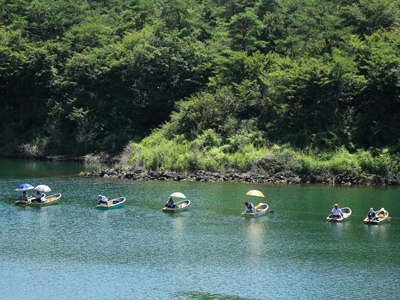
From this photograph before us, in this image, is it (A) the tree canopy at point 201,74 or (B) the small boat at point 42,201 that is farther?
(A) the tree canopy at point 201,74

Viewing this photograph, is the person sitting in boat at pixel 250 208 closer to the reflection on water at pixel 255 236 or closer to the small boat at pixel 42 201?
the reflection on water at pixel 255 236

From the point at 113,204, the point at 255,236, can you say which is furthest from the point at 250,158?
the point at 255,236

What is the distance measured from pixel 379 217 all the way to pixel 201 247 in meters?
15.0

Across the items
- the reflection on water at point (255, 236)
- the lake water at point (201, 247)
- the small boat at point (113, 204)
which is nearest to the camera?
the lake water at point (201, 247)

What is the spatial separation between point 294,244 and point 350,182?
22.5 metres

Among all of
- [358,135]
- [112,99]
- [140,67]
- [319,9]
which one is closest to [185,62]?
[140,67]

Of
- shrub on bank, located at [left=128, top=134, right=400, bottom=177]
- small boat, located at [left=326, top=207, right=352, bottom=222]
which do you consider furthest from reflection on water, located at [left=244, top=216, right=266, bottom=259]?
shrub on bank, located at [left=128, top=134, right=400, bottom=177]

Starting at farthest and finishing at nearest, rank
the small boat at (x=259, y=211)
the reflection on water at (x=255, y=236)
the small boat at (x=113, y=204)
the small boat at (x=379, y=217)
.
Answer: the small boat at (x=113, y=204) → the small boat at (x=259, y=211) → the small boat at (x=379, y=217) → the reflection on water at (x=255, y=236)

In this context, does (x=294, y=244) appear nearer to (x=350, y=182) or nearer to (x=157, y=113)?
(x=350, y=182)

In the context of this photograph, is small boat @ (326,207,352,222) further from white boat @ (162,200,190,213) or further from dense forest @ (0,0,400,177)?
dense forest @ (0,0,400,177)

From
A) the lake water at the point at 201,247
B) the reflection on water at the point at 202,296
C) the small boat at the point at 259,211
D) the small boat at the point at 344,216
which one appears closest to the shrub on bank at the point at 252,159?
the lake water at the point at 201,247

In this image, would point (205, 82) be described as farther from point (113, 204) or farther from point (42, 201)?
point (42, 201)

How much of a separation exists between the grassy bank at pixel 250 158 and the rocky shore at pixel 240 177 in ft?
2.27

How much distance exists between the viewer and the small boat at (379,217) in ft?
141
